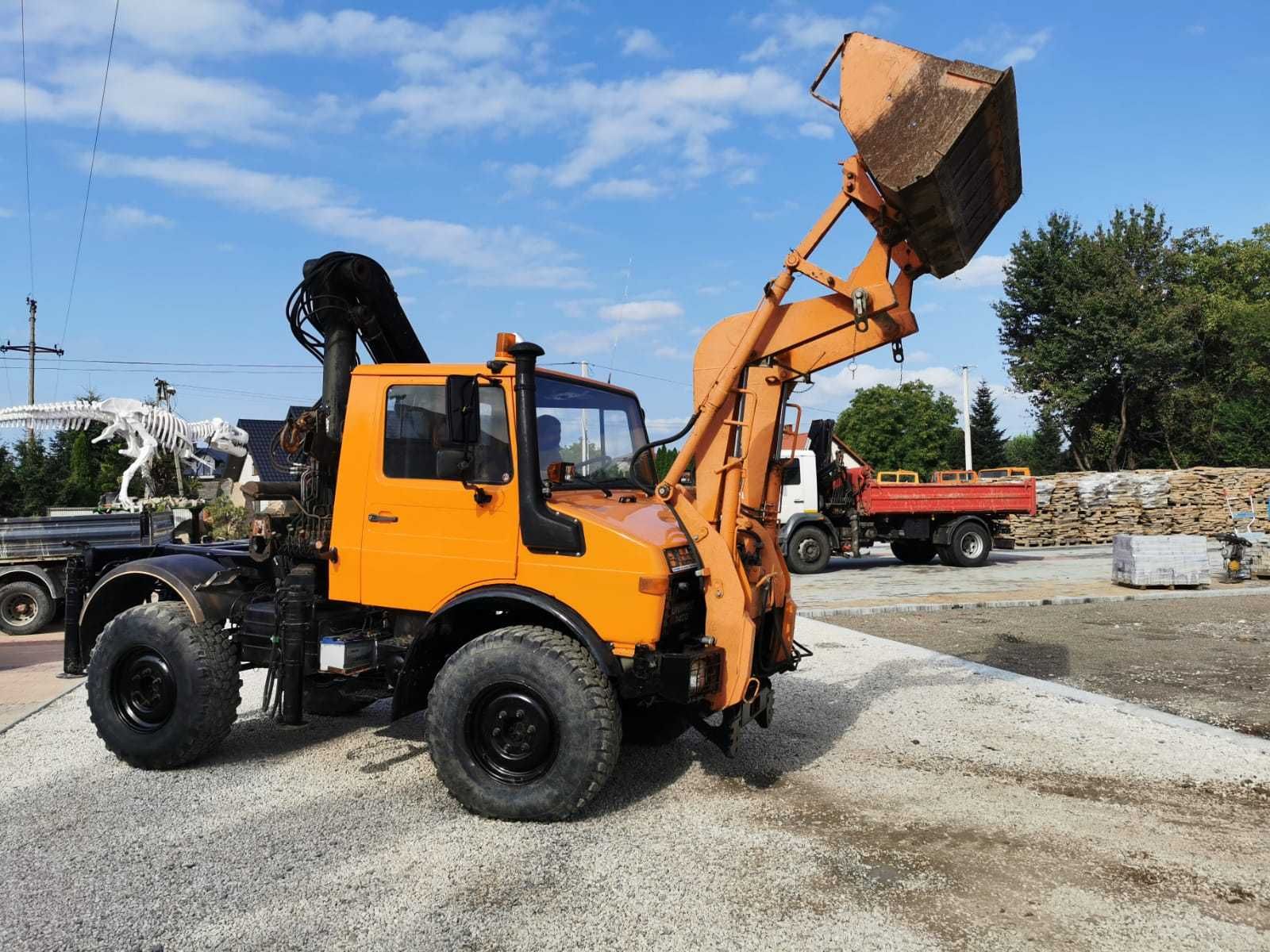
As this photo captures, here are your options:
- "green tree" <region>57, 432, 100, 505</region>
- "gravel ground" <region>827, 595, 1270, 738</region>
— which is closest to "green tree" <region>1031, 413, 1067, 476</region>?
"gravel ground" <region>827, 595, 1270, 738</region>

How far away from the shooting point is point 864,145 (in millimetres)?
4289

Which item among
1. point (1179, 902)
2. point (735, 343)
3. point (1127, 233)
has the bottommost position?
point (1179, 902)

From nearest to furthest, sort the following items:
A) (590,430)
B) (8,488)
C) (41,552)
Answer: (590,430) < (41,552) < (8,488)

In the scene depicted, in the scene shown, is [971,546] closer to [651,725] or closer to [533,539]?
[651,725]

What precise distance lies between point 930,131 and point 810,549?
13988 millimetres

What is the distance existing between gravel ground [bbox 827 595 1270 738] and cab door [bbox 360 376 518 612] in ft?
17.6

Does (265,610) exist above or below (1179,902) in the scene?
above

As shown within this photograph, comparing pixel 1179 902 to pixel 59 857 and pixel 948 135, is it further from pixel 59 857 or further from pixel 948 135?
pixel 59 857

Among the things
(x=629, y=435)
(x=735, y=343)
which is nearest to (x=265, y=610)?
(x=629, y=435)

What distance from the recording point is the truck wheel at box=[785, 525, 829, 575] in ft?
57.2

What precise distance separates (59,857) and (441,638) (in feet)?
6.41

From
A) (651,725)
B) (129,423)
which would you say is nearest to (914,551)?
(651,725)

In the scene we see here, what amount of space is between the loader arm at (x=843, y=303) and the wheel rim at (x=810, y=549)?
1236cm

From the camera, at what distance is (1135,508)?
25.7 metres
